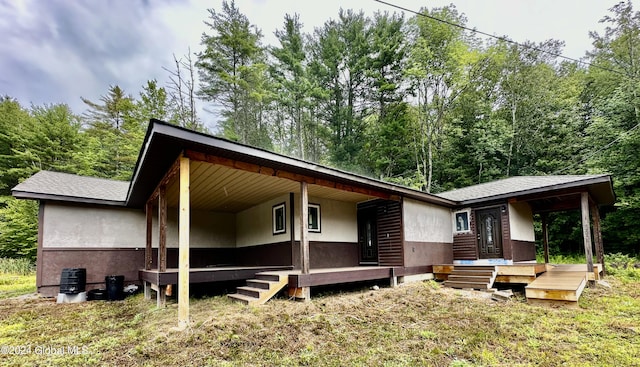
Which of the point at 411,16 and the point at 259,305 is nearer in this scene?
the point at 259,305

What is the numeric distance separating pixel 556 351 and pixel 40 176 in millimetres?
12236

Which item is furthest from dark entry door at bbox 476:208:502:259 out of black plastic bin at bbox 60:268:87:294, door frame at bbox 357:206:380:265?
black plastic bin at bbox 60:268:87:294

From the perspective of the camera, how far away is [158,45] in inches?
738

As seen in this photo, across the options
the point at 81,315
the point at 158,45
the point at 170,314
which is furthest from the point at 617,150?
the point at 158,45

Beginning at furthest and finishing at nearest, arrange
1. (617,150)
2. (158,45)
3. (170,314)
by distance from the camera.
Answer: (158,45) → (617,150) → (170,314)

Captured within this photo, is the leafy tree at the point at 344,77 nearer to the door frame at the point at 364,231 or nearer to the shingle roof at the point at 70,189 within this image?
the door frame at the point at 364,231

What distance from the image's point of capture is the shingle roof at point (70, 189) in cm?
778

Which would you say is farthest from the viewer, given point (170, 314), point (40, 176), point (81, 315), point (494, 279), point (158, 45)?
point (158, 45)

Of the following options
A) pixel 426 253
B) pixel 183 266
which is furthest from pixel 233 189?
pixel 426 253

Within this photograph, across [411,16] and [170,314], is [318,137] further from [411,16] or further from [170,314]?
[170,314]

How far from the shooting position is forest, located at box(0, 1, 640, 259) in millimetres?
17359

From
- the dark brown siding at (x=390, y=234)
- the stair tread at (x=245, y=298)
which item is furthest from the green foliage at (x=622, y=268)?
the stair tread at (x=245, y=298)

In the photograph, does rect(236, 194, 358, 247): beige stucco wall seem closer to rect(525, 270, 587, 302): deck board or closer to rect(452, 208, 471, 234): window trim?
rect(452, 208, 471, 234): window trim

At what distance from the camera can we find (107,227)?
8867 mm
